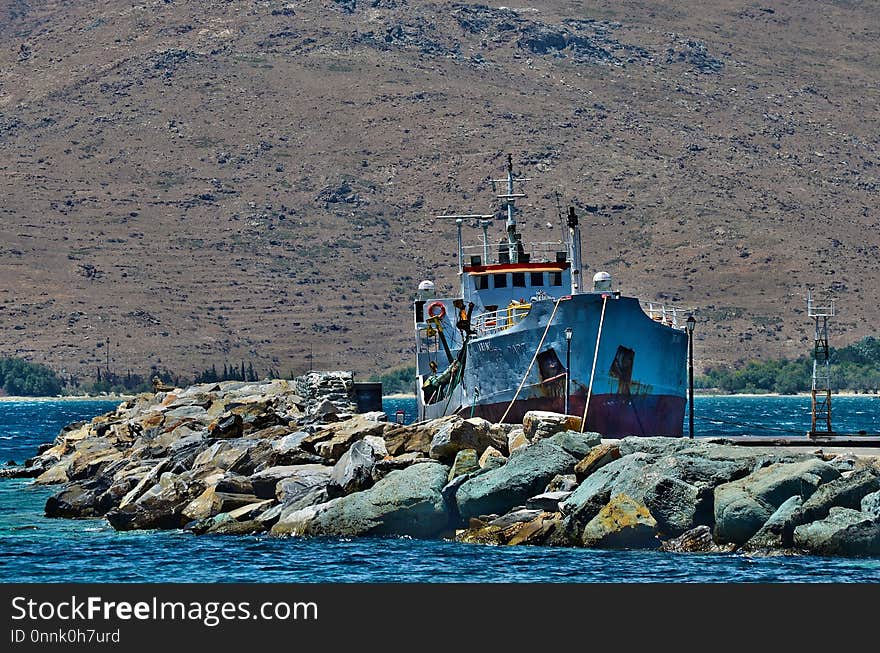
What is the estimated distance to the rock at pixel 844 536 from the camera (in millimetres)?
26859

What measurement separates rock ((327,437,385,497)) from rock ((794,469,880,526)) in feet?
29.1

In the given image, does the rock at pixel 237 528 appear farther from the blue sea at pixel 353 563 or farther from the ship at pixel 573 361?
the ship at pixel 573 361

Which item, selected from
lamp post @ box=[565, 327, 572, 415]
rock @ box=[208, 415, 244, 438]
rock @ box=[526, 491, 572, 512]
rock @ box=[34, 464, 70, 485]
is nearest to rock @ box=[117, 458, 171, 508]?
rock @ box=[208, 415, 244, 438]

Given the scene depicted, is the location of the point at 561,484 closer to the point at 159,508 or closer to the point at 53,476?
the point at 159,508

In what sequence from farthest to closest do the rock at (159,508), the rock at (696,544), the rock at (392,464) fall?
the rock at (159,508)
the rock at (392,464)
the rock at (696,544)

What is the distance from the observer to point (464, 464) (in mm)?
32375

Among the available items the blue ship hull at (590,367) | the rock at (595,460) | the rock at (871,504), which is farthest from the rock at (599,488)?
the blue ship hull at (590,367)

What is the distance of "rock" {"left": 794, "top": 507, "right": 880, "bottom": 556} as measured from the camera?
26859 mm

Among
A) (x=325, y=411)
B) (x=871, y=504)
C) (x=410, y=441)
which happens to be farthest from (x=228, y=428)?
(x=871, y=504)

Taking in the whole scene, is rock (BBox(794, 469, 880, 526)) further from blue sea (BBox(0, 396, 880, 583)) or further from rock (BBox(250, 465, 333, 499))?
rock (BBox(250, 465, 333, 499))

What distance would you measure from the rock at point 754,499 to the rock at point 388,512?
556cm

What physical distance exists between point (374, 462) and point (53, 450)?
28.2 metres

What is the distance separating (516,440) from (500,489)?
4.09 m
